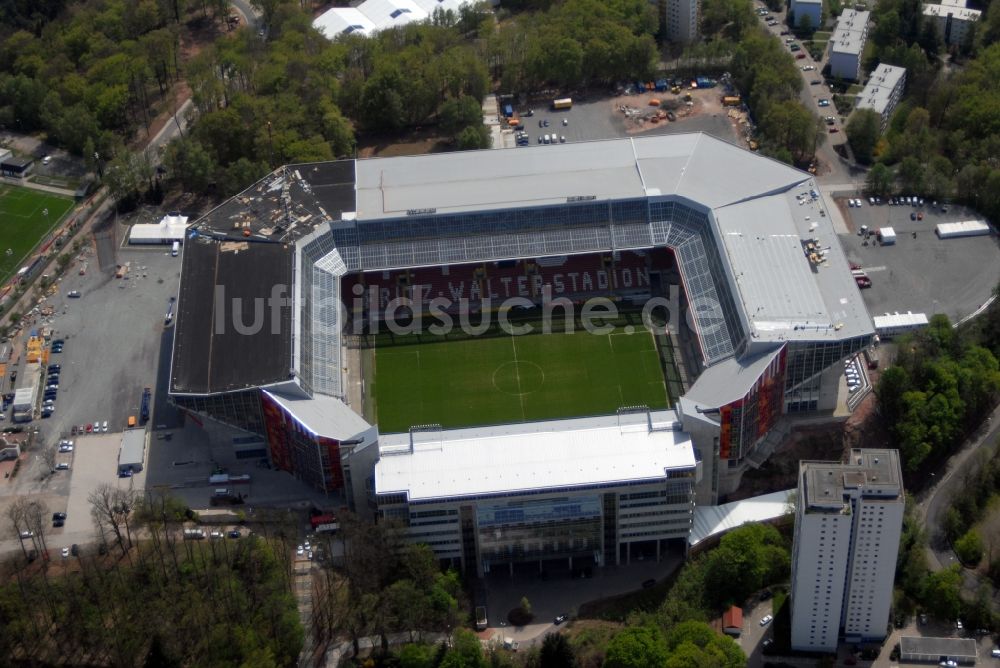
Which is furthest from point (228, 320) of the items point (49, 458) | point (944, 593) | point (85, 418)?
point (944, 593)

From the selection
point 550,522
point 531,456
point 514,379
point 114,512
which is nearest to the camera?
point 550,522

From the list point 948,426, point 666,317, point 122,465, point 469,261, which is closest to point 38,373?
point 122,465

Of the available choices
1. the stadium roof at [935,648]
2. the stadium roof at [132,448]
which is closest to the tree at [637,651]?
the stadium roof at [935,648]

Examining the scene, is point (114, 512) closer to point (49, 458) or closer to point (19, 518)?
point (19, 518)

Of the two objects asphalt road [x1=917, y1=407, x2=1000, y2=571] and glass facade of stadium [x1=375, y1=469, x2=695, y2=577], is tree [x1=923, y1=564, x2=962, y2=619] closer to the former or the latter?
asphalt road [x1=917, y1=407, x2=1000, y2=571]

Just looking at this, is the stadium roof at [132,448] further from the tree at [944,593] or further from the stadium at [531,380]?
the tree at [944,593]

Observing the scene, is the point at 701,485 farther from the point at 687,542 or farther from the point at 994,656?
the point at 994,656
